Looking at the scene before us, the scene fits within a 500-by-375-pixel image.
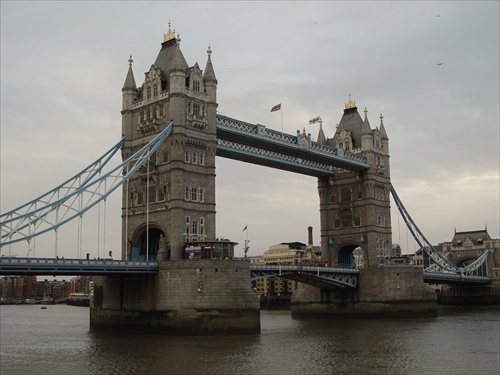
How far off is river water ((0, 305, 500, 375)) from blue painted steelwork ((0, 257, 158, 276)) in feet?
19.4

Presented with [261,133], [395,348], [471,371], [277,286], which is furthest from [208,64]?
[277,286]

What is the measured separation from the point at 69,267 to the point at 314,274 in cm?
3300

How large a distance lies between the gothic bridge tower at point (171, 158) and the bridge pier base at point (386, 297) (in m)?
28.2

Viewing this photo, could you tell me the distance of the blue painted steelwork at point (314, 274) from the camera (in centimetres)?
7031

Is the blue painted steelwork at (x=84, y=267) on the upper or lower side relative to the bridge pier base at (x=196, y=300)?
upper

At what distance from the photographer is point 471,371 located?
1480 inches

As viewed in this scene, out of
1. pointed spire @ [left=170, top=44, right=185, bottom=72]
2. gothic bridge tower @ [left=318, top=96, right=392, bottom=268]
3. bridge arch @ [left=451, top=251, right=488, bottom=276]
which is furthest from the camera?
bridge arch @ [left=451, top=251, right=488, bottom=276]

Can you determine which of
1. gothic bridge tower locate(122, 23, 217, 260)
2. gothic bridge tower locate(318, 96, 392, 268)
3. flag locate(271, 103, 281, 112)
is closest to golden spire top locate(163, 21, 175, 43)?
gothic bridge tower locate(122, 23, 217, 260)

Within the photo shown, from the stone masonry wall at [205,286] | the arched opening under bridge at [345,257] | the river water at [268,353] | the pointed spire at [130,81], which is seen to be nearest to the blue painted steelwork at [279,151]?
the pointed spire at [130,81]

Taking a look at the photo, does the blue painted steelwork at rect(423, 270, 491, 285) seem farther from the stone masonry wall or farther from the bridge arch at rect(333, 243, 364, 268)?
the stone masonry wall

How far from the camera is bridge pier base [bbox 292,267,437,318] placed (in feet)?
271

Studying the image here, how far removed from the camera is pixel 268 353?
4531 centimetres

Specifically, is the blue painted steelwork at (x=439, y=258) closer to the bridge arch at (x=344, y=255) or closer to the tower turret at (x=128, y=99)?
the bridge arch at (x=344, y=255)

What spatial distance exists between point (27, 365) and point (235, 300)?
2131cm
